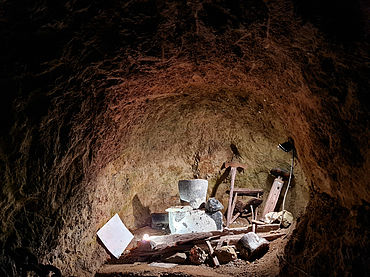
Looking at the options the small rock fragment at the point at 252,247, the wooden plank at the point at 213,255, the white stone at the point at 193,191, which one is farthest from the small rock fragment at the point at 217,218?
the small rock fragment at the point at 252,247

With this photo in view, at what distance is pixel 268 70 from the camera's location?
9.34 feet

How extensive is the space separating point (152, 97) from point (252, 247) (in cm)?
300

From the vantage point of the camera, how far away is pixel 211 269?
4.15 m

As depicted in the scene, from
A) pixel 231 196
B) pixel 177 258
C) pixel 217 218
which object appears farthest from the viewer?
pixel 231 196

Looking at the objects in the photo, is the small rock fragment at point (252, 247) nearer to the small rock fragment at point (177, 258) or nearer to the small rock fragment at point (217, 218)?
the small rock fragment at point (177, 258)

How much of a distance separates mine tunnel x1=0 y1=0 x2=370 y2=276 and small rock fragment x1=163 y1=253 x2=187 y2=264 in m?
0.31

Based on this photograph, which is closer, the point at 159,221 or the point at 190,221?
the point at 190,221

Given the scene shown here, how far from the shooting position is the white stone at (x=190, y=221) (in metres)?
5.57

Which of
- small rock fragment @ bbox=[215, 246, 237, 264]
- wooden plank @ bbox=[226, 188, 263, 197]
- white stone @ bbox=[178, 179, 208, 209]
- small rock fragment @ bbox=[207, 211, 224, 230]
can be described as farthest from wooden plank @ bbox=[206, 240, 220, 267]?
wooden plank @ bbox=[226, 188, 263, 197]

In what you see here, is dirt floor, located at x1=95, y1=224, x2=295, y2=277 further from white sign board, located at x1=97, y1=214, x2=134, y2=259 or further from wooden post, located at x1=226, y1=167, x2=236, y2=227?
wooden post, located at x1=226, y1=167, x2=236, y2=227

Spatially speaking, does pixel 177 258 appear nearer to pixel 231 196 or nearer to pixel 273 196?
pixel 231 196

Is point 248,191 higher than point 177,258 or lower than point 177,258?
higher

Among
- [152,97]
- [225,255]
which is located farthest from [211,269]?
[152,97]

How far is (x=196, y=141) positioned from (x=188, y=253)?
2.65 meters
